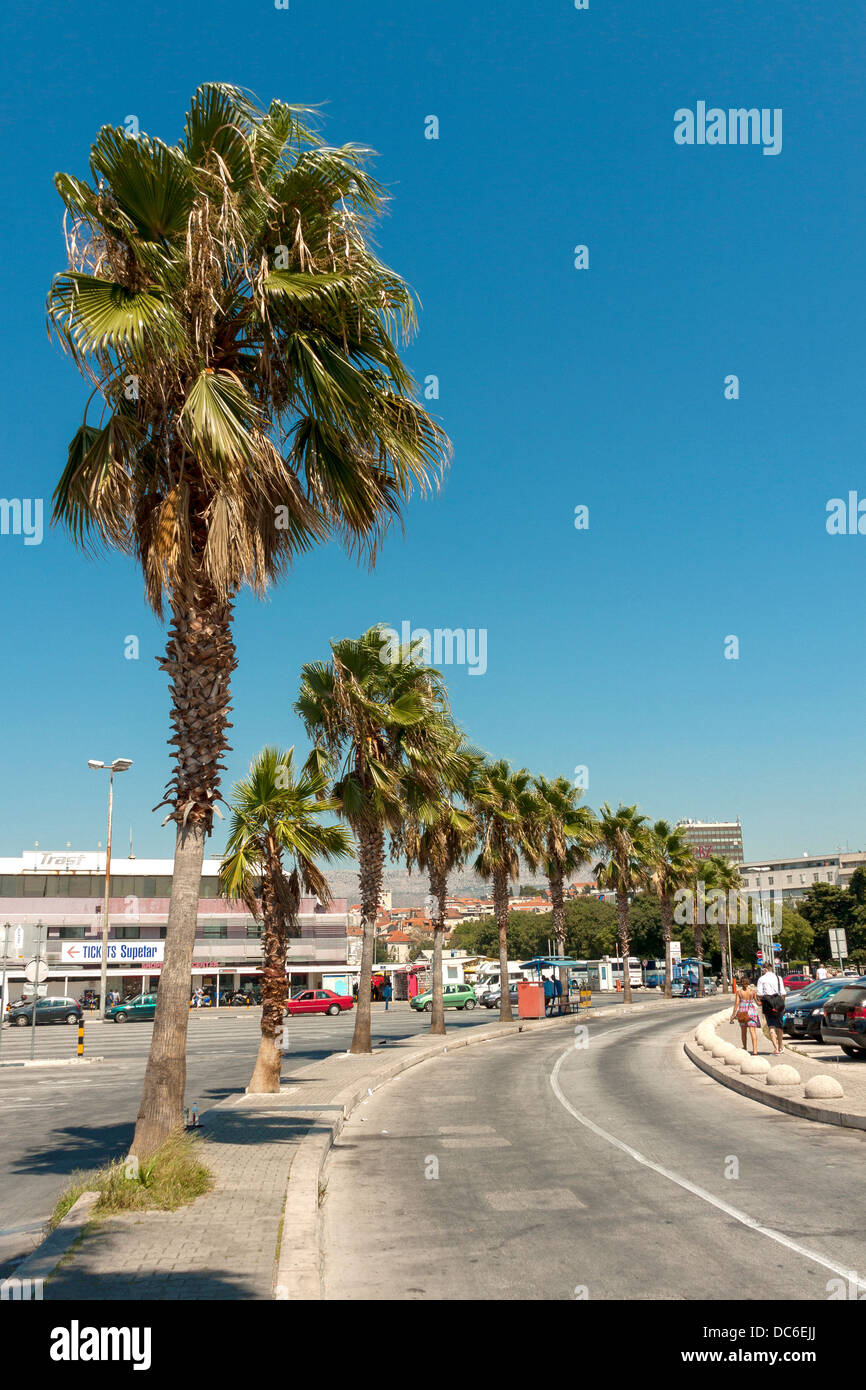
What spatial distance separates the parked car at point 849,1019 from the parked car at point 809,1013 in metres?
4.67

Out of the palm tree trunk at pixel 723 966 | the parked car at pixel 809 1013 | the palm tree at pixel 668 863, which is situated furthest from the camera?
the palm tree trunk at pixel 723 966

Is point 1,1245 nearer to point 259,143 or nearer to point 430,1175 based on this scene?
point 430,1175

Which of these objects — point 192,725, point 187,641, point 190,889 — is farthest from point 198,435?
point 190,889

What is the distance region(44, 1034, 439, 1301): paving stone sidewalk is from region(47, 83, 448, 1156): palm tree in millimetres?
1245

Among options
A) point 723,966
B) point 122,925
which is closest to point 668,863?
point 723,966

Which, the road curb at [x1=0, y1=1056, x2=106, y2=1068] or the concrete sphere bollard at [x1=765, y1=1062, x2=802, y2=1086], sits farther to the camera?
the road curb at [x1=0, y1=1056, x2=106, y2=1068]

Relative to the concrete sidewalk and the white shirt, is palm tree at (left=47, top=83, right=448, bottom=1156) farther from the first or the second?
the white shirt

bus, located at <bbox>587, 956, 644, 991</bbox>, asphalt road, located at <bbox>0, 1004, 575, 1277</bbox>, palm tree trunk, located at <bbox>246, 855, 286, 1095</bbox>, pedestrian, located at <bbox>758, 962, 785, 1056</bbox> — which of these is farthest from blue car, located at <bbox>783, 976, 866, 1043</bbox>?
bus, located at <bbox>587, 956, 644, 991</bbox>

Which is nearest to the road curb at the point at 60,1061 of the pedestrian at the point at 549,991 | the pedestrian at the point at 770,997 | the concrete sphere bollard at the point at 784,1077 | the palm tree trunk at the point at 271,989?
the palm tree trunk at the point at 271,989

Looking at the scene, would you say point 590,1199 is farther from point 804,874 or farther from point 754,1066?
point 804,874

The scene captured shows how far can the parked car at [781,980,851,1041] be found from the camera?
26.8 metres

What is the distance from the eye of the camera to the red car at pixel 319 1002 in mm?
54250

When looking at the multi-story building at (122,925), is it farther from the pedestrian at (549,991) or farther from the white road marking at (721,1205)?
the white road marking at (721,1205)
